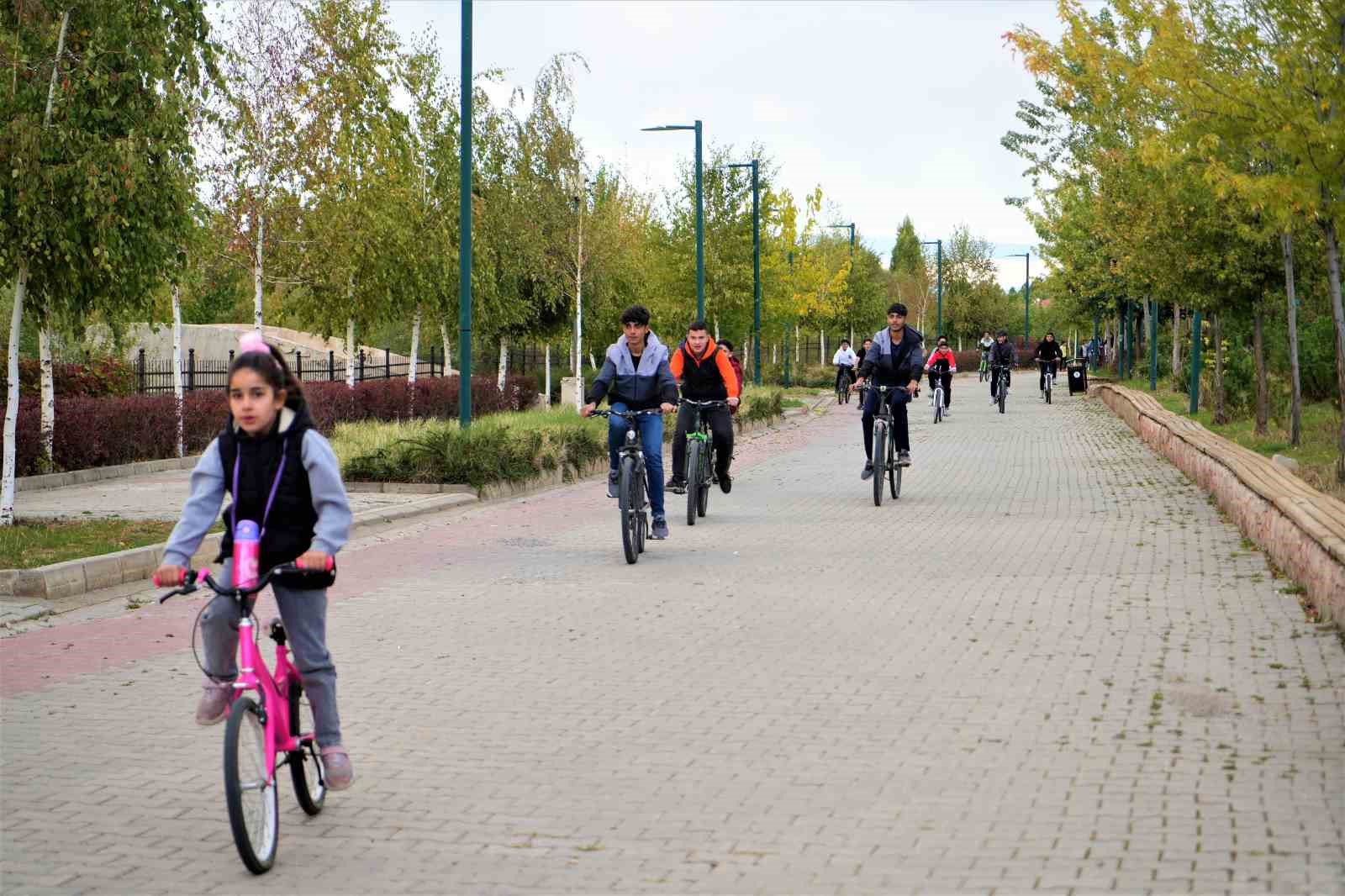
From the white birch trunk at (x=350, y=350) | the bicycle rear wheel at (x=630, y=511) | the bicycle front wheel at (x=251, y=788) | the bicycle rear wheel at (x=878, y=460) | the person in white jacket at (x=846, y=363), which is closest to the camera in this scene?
the bicycle front wheel at (x=251, y=788)

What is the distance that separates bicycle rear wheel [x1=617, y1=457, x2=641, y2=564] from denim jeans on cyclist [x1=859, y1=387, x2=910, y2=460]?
436 cm

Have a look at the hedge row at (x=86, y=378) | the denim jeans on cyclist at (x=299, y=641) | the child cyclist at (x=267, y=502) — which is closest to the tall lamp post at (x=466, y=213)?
the hedge row at (x=86, y=378)

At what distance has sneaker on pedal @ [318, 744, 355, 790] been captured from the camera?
18.2 feet

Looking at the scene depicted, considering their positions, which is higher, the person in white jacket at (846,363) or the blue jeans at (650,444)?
the person in white jacket at (846,363)

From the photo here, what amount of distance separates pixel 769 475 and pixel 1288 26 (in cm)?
809

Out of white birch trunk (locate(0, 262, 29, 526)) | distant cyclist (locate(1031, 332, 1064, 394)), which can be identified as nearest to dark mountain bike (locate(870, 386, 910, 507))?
white birch trunk (locate(0, 262, 29, 526))

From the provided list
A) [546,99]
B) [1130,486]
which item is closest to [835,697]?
[1130,486]

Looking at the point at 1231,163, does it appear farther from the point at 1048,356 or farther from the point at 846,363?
the point at 846,363

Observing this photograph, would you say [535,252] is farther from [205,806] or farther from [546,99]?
[205,806]

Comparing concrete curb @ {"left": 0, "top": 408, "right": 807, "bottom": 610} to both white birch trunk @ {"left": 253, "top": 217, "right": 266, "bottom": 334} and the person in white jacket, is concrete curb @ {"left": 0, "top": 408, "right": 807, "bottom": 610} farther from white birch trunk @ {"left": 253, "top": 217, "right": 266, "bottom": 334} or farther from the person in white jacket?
the person in white jacket

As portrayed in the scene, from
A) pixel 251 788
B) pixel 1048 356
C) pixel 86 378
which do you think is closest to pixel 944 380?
pixel 1048 356

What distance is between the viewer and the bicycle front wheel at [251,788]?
4906 mm

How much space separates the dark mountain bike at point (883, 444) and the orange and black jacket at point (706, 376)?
1.75 meters

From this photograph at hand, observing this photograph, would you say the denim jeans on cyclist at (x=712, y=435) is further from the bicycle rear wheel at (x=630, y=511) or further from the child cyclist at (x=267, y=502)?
the child cyclist at (x=267, y=502)
